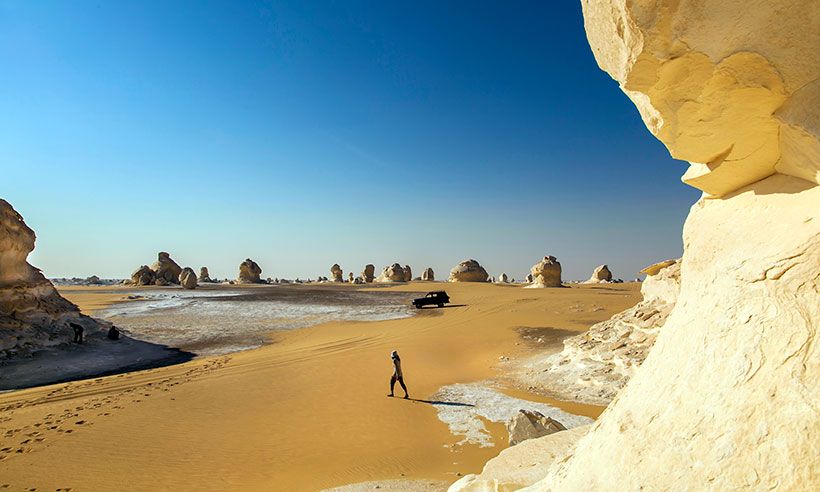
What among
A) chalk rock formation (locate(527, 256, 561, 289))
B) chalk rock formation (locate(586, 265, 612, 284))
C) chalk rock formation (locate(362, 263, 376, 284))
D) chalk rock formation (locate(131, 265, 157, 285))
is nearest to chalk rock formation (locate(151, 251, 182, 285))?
chalk rock formation (locate(131, 265, 157, 285))

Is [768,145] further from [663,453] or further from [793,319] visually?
[663,453]

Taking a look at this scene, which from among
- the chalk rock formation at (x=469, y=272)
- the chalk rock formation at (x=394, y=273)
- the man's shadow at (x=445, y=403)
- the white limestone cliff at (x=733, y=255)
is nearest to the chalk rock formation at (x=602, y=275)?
the chalk rock formation at (x=469, y=272)

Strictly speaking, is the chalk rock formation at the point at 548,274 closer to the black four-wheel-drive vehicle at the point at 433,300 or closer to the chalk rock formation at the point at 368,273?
the black four-wheel-drive vehicle at the point at 433,300

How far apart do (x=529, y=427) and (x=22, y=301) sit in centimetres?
1884

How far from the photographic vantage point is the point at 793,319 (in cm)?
223

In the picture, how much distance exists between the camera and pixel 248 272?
2625 inches

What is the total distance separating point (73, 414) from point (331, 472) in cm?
683

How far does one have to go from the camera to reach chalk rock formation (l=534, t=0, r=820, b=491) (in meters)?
2.14

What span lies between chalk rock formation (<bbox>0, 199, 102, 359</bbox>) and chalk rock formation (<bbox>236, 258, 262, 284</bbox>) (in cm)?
5097

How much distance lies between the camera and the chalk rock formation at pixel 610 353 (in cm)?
947

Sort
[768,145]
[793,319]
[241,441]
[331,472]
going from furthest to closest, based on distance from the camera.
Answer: [241,441] → [331,472] → [768,145] → [793,319]

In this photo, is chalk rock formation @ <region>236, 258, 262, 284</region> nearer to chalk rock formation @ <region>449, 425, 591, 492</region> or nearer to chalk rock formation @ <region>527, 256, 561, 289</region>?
chalk rock formation @ <region>527, 256, 561, 289</region>

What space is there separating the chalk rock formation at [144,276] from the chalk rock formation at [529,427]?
66.9m

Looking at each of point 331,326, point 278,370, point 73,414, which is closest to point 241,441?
point 73,414
